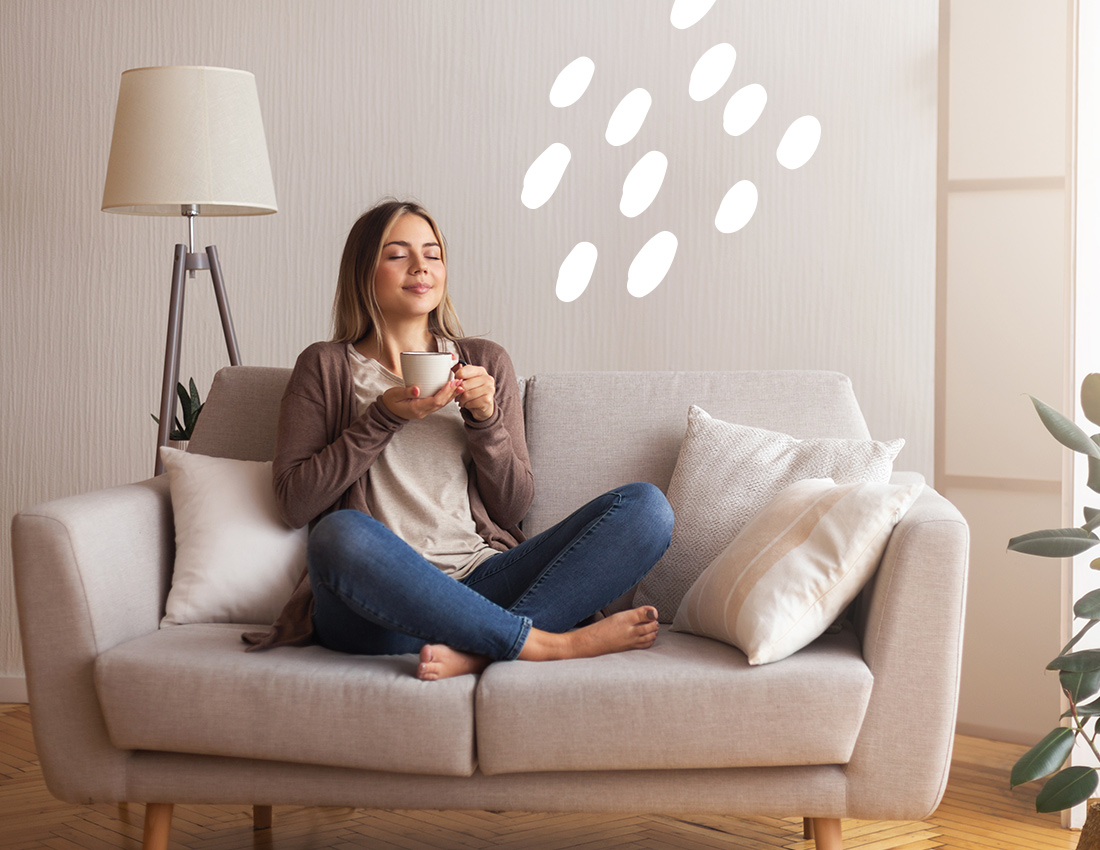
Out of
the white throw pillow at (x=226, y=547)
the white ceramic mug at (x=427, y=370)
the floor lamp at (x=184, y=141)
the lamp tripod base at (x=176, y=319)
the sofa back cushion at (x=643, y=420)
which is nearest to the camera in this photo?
the white ceramic mug at (x=427, y=370)

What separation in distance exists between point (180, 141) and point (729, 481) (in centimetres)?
142

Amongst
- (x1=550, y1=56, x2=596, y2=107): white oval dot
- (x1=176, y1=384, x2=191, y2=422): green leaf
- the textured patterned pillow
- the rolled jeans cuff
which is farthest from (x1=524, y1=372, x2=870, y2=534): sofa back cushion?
(x1=550, y1=56, x2=596, y2=107): white oval dot

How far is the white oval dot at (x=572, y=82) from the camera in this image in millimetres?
2871

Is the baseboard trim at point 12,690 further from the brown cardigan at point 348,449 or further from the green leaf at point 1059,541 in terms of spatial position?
the green leaf at point 1059,541

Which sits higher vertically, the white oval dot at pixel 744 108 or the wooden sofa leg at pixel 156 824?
the white oval dot at pixel 744 108

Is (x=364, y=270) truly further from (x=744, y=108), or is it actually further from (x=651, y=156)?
(x=744, y=108)

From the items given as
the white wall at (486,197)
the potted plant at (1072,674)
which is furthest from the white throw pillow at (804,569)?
the white wall at (486,197)

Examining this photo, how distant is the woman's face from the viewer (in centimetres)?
206

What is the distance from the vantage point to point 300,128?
2.98 meters

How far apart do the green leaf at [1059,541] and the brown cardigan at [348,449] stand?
89 cm

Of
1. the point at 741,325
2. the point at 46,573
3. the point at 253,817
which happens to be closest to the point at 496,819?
the point at 253,817

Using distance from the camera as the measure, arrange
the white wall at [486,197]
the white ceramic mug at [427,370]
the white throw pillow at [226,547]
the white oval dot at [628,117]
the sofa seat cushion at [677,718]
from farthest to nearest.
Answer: the white oval dot at [628,117] < the white wall at [486,197] < the white throw pillow at [226,547] < the white ceramic mug at [427,370] < the sofa seat cushion at [677,718]

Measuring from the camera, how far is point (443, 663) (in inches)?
62.7

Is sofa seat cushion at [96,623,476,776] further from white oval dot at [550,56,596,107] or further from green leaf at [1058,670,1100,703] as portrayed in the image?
white oval dot at [550,56,596,107]
